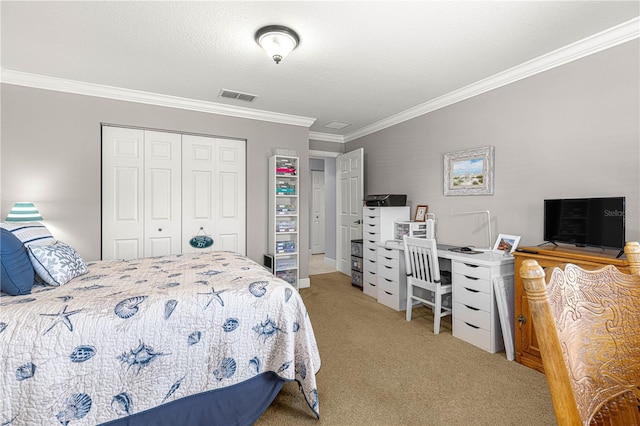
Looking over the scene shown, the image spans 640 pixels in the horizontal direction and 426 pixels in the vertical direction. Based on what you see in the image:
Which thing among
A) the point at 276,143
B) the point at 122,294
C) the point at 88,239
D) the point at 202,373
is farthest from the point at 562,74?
the point at 88,239

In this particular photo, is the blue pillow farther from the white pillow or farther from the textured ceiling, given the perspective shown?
the textured ceiling

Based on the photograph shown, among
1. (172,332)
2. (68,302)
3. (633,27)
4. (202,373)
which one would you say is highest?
(633,27)

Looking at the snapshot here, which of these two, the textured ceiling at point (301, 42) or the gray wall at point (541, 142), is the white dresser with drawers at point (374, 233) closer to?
the gray wall at point (541, 142)

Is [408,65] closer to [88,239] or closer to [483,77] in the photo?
[483,77]

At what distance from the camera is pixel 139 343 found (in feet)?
4.72

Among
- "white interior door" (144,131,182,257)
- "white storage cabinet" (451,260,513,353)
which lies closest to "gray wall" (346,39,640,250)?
"white storage cabinet" (451,260,513,353)

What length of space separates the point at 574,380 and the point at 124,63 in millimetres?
3688

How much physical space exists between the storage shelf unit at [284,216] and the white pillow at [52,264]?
7.74ft

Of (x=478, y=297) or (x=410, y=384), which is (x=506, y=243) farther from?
(x=410, y=384)

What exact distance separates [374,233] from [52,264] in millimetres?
3281

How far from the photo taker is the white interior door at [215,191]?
3842mm

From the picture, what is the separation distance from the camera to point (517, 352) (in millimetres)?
2391

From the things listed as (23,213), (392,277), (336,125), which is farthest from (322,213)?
(23,213)

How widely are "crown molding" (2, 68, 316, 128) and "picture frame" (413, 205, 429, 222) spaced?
6.81ft
